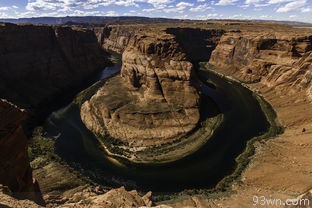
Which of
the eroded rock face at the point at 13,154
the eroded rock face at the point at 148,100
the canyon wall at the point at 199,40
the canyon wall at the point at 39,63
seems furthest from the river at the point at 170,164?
the canyon wall at the point at 199,40

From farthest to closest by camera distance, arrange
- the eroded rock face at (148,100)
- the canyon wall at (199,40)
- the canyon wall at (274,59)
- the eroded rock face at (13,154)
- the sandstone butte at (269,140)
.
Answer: the canyon wall at (199,40), the canyon wall at (274,59), the eroded rock face at (148,100), the sandstone butte at (269,140), the eroded rock face at (13,154)

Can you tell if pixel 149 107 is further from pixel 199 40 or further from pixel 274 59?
pixel 199 40

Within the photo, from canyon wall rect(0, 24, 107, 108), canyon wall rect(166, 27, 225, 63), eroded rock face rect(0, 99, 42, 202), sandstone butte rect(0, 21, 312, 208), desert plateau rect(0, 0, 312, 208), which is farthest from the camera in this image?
canyon wall rect(166, 27, 225, 63)

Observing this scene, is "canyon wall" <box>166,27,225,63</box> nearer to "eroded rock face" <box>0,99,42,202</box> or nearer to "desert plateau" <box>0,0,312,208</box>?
"desert plateau" <box>0,0,312,208</box>

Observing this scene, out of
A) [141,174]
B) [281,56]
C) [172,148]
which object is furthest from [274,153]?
[281,56]

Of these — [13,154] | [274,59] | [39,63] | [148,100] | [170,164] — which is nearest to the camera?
[13,154]

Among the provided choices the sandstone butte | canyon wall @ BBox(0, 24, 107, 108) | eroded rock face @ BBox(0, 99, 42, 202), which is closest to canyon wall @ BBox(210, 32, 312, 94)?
the sandstone butte

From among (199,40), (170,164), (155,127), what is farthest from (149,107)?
(199,40)

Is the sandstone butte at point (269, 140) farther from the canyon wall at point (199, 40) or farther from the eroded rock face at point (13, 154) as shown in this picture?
the canyon wall at point (199, 40)
